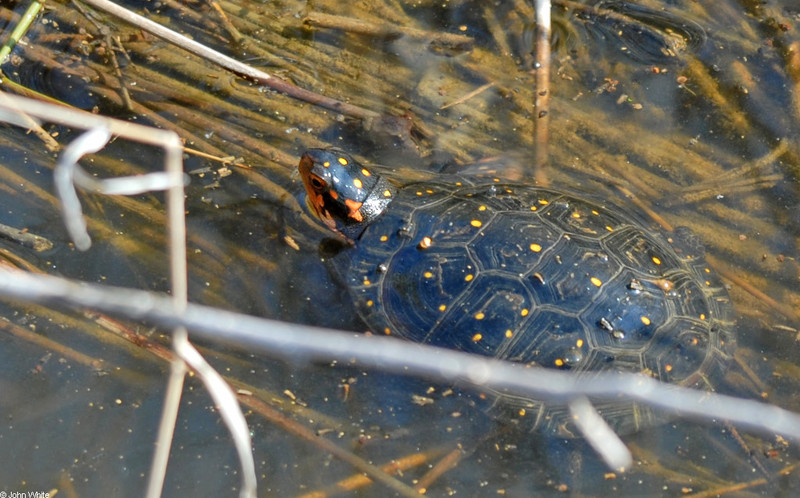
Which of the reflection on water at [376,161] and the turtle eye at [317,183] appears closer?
the reflection on water at [376,161]

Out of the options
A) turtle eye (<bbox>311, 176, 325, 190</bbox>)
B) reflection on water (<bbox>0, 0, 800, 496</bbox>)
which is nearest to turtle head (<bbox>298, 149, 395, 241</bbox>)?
turtle eye (<bbox>311, 176, 325, 190</bbox>)

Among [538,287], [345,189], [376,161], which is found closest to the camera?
[538,287]

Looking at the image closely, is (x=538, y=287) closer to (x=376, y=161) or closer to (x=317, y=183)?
(x=317, y=183)

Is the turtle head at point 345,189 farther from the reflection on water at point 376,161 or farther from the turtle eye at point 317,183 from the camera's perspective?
the reflection on water at point 376,161

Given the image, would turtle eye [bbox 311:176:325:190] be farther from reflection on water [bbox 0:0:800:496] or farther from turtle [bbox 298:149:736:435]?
reflection on water [bbox 0:0:800:496]

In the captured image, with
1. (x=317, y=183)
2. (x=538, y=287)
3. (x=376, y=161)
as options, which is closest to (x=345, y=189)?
(x=317, y=183)

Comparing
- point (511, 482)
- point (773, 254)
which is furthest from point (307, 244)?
point (773, 254)

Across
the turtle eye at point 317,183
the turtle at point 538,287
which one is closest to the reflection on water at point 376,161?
the turtle at point 538,287
